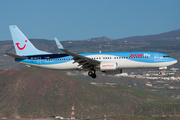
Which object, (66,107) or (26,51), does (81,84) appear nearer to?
(66,107)

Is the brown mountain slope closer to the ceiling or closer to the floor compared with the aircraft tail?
closer to the floor

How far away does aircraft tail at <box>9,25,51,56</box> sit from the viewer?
67062mm

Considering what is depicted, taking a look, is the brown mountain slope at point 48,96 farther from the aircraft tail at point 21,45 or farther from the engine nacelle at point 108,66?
the engine nacelle at point 108,66

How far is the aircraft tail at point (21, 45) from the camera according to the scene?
220 feet

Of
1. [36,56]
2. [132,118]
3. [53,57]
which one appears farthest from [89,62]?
[132,118]

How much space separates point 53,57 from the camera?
64.2m

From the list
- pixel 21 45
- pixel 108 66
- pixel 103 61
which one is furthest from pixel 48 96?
pixel 108 66

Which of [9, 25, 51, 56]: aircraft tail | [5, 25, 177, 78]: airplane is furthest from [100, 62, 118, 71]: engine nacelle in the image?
[9, 25, 51, 56]: aircraft tail

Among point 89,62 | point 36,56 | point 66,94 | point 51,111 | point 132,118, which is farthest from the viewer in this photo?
point 66,94

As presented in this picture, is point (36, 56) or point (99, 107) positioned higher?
point (36, 56)

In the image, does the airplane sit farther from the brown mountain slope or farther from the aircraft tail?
the brown mountain slope

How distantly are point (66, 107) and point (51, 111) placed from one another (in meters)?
7.27

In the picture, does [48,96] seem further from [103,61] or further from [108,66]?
[108,66]

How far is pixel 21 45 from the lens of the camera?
67688 millimetres
